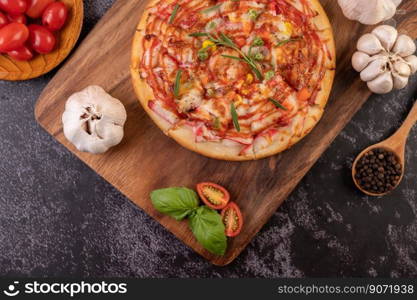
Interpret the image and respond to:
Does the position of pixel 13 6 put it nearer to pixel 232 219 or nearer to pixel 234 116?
pixel 234 116

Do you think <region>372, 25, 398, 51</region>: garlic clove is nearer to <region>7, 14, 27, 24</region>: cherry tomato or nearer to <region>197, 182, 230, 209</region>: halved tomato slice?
<region>197, 182, 230, 209</region>: halved tomato slice

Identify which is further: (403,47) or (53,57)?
(53,57)

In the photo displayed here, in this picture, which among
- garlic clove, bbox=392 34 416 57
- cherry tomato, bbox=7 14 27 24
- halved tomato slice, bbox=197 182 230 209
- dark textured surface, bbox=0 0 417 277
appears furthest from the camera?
dark textured surface, bbox=0 0 417 277

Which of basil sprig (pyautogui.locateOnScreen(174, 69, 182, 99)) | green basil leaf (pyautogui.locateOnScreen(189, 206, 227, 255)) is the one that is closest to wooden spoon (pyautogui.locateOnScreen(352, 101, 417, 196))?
green basil leaf (pyautogui.locateOnScreen(189, 206, 227, 255))

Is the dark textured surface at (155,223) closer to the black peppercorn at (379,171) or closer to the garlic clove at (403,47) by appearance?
the black peppercorn at (379,171)

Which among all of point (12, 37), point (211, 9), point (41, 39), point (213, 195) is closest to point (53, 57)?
point (41, 39)

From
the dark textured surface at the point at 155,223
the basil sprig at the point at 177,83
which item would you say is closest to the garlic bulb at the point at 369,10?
the dark textured surface at the point at 155,223

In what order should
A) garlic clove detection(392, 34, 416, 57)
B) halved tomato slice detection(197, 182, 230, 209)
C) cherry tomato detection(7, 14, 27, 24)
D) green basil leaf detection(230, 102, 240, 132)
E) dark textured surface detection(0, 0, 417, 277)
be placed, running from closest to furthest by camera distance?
green basil leaf detection(230, 102, 240, 132) < garlic clove detection(392, 34, 416, 57) < halved tomato slice detection(197, 182, 230, 209) < cherry tomato detection(7, 14, 27, 24) < dark textured surface detection(0, 0, 417, 277)

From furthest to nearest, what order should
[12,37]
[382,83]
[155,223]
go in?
[155,223], [12,37], [382,83]
